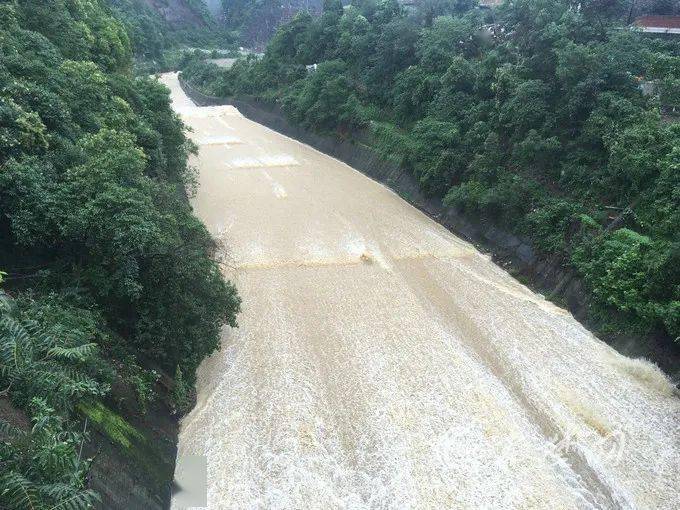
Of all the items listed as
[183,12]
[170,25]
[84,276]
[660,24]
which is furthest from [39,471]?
[183,12]

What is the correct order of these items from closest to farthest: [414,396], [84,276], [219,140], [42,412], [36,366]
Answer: [42,412] < [36,366] < [84,276] < [414,396] < [219,140]

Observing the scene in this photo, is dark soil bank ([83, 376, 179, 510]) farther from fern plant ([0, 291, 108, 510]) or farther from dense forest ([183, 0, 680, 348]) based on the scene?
dense forest ([183, 0, 680, 348])

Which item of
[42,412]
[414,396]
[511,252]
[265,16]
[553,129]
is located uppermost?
[265,16]

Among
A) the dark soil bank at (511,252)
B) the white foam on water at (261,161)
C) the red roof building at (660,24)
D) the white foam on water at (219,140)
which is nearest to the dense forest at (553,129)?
the dark soil bank at (511,252)

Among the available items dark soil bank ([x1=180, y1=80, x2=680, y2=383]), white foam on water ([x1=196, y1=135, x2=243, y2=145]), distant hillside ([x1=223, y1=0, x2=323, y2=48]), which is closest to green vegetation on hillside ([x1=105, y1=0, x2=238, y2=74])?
distant hillside ([x1=223, y1=0, x2=323, y2=48])

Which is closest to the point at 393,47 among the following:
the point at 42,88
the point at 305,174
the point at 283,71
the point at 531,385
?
the point at 305,174

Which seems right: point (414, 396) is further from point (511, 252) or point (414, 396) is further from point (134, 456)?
point (511, 252)

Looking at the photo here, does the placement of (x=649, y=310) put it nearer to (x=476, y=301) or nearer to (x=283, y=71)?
(x=476, y=301)
